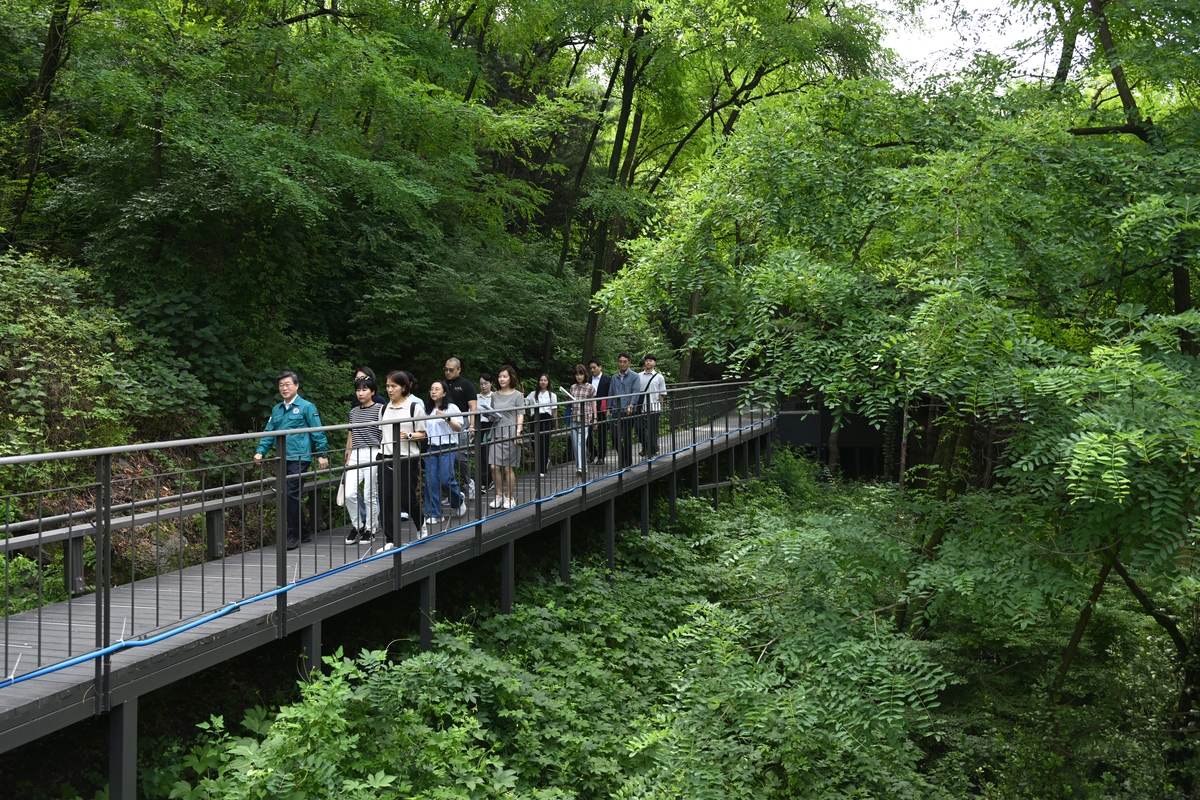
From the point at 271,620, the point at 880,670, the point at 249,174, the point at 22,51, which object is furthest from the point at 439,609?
the point at 22,51

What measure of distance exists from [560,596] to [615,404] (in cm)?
313

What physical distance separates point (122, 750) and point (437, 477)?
351 cm

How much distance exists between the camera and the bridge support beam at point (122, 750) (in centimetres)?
449

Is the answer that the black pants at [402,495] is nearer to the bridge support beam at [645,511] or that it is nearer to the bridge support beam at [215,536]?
the bridge support beam at [215,536]

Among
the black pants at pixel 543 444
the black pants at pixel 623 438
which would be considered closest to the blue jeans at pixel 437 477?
the black pants at pixel 543 444

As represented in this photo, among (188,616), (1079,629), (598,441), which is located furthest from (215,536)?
(1079,629)

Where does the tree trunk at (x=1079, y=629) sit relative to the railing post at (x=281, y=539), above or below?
below

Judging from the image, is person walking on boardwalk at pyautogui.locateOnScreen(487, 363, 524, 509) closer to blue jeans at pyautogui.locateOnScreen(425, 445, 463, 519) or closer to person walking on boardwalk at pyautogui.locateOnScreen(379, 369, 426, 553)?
blue jeans at pyautogui.locateOnScreen(425, 445, 463, 519)

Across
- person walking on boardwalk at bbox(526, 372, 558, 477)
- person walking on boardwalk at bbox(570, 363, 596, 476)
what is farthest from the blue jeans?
person walking on boardwalk at bbox(570, 363, 596, 476)

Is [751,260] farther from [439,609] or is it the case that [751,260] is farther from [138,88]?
[138,88]

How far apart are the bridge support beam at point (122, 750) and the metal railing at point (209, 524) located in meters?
0.25

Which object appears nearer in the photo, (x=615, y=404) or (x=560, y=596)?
(x=560, y=596)

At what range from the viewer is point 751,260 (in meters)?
9.21

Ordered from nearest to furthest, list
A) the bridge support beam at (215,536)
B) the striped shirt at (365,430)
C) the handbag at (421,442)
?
1. the bridge support beam at (215,536)
2. the striped shirt at (365,430)
3. the handbag at (421,442)
